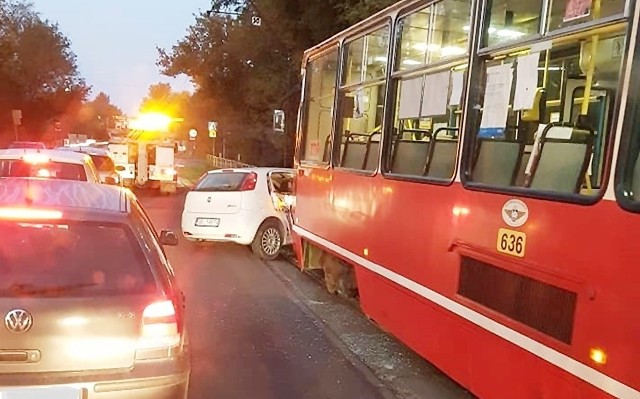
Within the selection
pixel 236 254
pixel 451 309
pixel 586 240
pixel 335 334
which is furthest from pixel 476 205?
pixel 236 254

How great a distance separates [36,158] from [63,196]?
21.2 feet

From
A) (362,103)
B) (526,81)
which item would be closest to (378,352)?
(362,103)

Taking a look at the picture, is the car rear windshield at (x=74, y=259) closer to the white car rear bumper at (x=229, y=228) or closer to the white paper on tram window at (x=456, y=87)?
the white paper on tram window at (x=456, y=87)

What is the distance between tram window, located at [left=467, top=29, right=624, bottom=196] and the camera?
4.05 meters

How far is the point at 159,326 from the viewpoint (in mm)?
4188

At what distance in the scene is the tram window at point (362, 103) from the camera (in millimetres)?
7328

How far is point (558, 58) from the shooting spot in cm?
448

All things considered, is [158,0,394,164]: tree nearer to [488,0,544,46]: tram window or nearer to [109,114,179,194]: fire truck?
[109,114,179,194]: fire truck

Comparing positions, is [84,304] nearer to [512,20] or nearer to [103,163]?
[512,20]

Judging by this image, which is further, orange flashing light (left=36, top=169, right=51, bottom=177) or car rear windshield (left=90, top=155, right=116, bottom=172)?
car rear windshield (left=90, top=155, right=116, bottom=172)

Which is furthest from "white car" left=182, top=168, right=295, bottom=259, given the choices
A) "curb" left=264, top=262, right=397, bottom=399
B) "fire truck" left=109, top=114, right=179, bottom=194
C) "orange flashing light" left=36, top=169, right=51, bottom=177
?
"fire truck" left=109, top=114, right=179, bottom=194

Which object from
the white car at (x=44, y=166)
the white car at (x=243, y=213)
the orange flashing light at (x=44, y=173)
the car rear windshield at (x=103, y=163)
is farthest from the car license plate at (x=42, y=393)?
the car rear windshield at (x=103, y=163)

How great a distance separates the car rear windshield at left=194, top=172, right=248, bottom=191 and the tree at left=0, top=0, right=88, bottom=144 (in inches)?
1745

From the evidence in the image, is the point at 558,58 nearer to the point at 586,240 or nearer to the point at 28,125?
the point at 586,240
